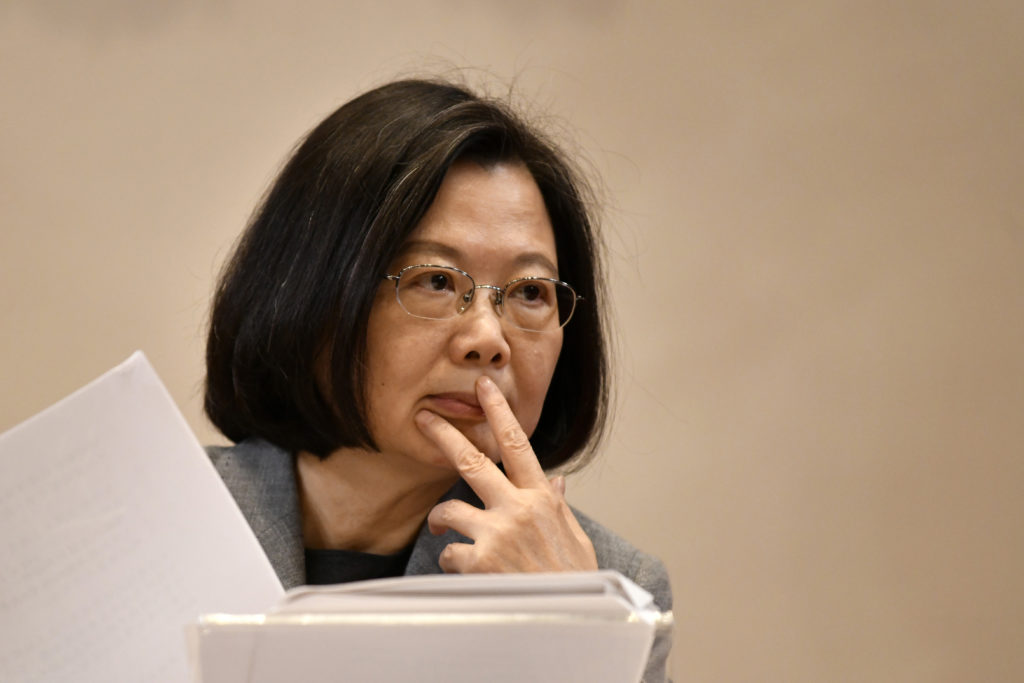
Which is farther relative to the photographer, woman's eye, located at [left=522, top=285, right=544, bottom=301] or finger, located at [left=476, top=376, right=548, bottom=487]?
woman's eye, located at [left=522, top=285, right=544, bottom=301]

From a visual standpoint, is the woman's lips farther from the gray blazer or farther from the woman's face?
the gray blazer

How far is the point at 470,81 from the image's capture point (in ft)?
6.45

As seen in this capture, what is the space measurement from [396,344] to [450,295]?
8 centimetres

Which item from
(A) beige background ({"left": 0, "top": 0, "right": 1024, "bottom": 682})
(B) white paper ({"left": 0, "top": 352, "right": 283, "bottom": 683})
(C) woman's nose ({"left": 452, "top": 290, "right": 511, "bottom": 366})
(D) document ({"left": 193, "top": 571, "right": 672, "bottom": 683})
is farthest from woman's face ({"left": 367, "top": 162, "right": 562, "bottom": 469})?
(A) beige background ({"left": 0, "top": 0, "right": 1024, "bottom": 682})

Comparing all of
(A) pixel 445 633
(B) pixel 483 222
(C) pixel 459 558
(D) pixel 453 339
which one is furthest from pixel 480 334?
(A) pixel 445 633

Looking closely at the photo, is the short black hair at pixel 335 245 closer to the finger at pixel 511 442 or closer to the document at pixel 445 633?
the finger at pixel 511 442

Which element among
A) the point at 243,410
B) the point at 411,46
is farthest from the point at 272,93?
the point at 243,410

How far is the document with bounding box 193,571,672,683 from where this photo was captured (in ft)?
1.75

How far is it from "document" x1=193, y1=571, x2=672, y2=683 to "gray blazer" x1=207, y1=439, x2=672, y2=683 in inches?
24.4

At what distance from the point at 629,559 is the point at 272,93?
1.18 meters

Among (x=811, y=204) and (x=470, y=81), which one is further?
(x=811, y=204)

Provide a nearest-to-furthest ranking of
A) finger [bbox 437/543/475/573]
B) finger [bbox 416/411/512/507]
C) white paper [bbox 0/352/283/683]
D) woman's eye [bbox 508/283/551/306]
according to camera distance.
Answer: white paper [bbox 0/352/283/683]
finger [bbox 437/543/475/573]
finger [bbox 416/411/512/507]
woman's eye [bbox 508/283/551/306]

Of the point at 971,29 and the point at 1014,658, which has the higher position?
the point at 971,29

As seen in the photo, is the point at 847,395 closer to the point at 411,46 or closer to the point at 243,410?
the point at 411,46
